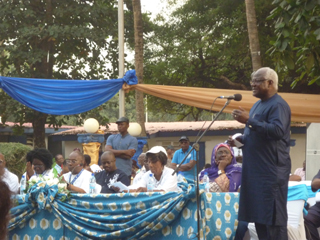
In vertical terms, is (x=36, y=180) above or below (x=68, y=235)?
above

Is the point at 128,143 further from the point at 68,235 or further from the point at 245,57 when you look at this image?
the point at 245,57

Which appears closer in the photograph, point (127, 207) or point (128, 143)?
point (127, 207)

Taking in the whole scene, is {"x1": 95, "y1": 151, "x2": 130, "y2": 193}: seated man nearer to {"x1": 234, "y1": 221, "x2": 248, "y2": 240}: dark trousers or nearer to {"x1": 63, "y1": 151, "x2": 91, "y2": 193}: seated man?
{"x1": 63, "y1": 151, "x2": 91, "y2": 193}: seated man

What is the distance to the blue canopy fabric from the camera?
8594 mm

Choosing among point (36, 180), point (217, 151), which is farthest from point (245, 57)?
point (36, 180)

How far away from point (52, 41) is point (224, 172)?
42.1ft

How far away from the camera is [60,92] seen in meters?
8.71

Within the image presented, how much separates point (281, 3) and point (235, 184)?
2882 millimetres

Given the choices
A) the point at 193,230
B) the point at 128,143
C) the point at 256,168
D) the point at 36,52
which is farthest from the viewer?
the point at 36,52

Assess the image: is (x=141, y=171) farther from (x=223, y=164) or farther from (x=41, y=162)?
(x=223, y=164)

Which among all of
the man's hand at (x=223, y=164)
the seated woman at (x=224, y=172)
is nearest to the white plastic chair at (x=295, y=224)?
the seated woman at (x=224, y=172)

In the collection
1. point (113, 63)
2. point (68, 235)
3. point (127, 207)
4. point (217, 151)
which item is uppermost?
point (113, 63)

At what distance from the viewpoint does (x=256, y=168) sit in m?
4.65

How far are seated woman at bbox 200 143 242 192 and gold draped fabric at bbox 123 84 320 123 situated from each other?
Result: 1595 mm
